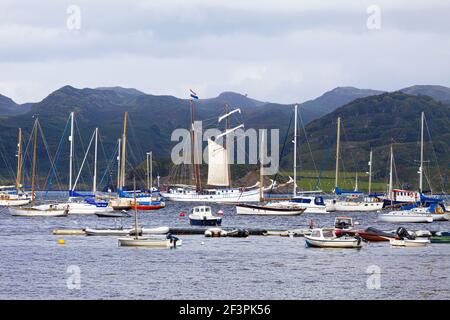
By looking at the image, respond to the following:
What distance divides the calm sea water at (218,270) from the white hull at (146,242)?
977 millimetres

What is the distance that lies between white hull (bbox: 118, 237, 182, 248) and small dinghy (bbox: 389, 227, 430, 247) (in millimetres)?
24373

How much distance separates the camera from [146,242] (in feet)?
308

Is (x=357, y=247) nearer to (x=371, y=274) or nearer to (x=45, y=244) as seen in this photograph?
(x=371, y=274)

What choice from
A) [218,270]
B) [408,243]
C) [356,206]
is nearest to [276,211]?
[356,206]

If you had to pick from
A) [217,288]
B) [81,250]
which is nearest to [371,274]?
[217,288]

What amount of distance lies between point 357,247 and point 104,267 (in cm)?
2846

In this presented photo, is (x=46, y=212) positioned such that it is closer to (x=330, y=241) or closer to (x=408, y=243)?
(x=330, y=241)

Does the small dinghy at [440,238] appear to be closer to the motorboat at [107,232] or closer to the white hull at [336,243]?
the white hull at [336,243]

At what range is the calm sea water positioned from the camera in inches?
2496

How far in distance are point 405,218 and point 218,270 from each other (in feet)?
239

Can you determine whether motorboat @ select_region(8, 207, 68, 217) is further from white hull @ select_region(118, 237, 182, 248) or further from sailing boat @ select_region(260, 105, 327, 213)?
white hull @ select_region(118, 237, 182, 248)

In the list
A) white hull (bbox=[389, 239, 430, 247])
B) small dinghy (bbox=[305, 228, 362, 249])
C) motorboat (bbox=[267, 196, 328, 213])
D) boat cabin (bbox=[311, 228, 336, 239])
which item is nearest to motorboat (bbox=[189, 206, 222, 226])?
motorboat (bbox=[267, 196, 328, 213])

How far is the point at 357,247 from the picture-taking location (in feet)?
303

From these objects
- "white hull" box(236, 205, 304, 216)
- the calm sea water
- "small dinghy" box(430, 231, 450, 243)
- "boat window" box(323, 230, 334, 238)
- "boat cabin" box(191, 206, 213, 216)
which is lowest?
the calm sea water
